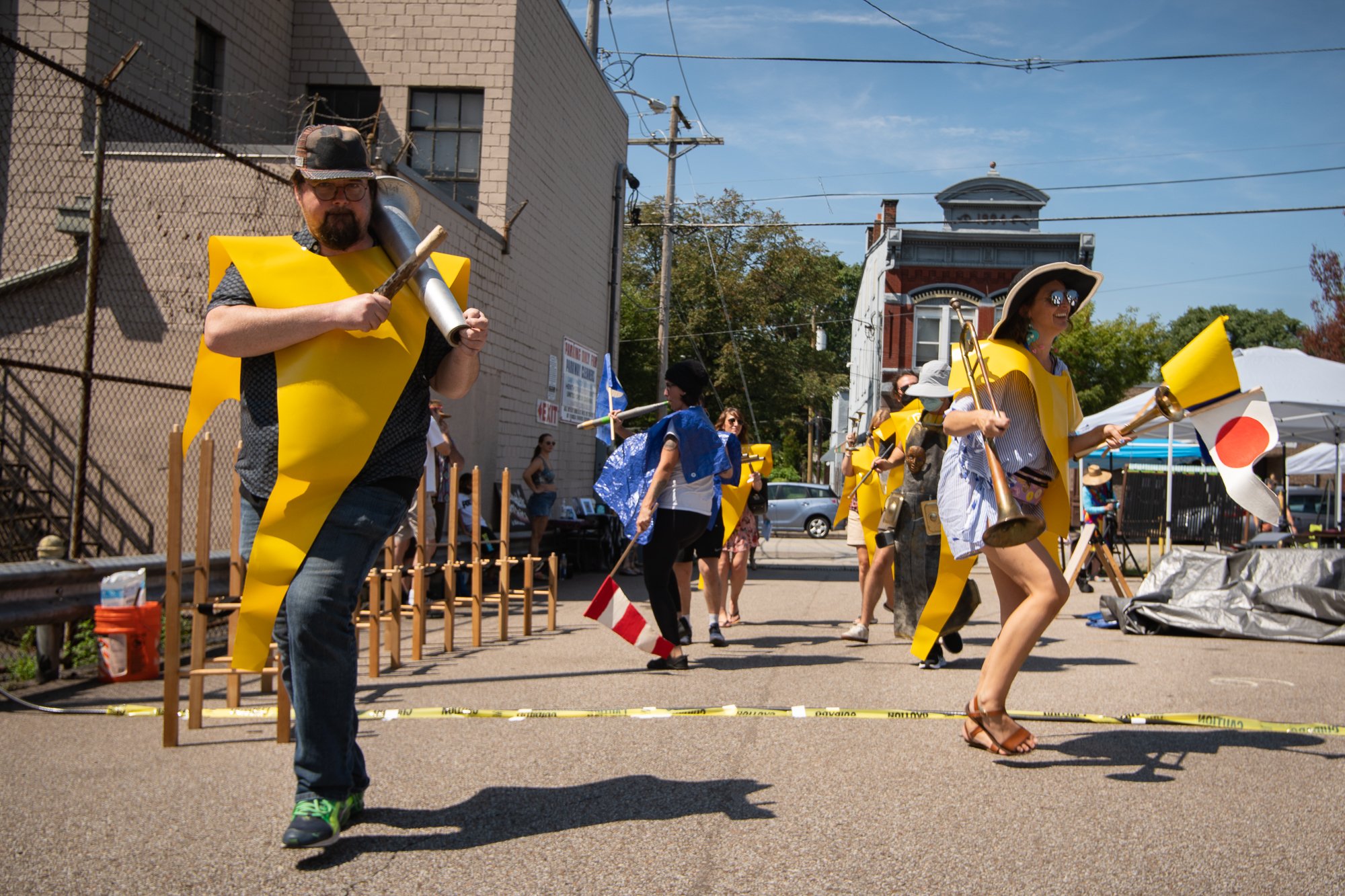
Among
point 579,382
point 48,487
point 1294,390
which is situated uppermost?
point 579,382

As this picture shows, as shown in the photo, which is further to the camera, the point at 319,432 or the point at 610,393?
the point at 610,393

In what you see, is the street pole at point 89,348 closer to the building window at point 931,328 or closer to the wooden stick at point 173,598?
the wooden stick at point 173,598

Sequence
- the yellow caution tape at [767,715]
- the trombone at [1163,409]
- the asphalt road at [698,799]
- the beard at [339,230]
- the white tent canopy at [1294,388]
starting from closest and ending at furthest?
1. the asphalt road at [698,799]
2. the beard at [339,230]
3. the trombone at [1163,409]
4. the yellow caution tape at [767,715]
5. the white tent canopy at [1294,388]

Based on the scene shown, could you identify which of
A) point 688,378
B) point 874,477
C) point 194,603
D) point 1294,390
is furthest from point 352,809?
point 1294,390

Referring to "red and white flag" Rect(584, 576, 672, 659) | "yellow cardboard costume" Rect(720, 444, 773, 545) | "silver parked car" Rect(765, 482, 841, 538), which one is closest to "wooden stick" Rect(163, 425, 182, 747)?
"red and white flag" Rect(584, 576, 672, 659)

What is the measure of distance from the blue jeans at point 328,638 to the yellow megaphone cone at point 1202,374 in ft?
11.1

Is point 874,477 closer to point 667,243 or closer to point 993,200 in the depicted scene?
point 667,243

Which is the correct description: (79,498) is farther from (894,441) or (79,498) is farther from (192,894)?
(894,441)

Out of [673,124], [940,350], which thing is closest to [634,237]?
[940,350]

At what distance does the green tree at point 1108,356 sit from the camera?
42125mm

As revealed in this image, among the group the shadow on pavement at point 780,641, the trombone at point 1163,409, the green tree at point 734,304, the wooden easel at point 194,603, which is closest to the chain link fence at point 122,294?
the shadow on pavement at point 780,641

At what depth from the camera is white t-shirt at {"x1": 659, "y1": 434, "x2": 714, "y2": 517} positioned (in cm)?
747

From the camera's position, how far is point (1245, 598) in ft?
32.7

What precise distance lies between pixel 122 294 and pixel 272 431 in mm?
8508
